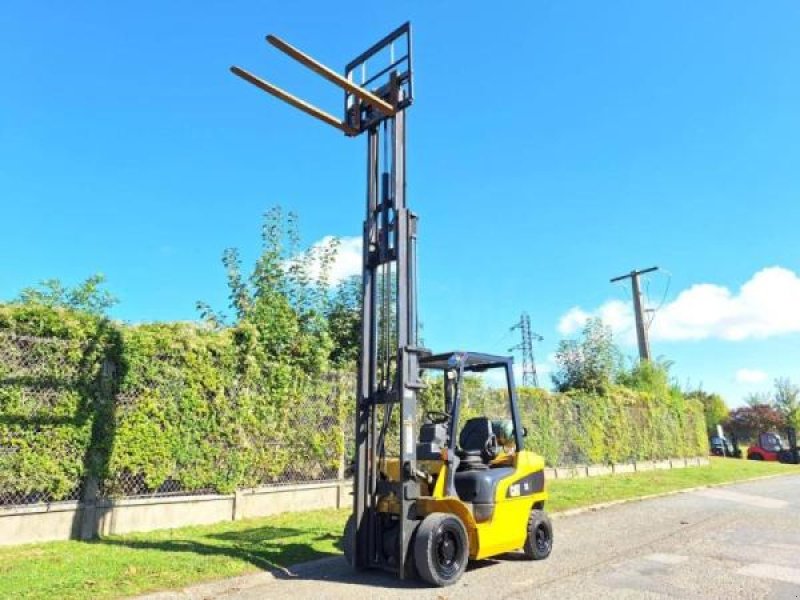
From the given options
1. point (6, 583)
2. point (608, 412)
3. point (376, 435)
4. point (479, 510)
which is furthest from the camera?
point (608, 412)

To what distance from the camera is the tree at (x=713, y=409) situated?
5419cm

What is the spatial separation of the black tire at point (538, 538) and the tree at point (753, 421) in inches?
2133

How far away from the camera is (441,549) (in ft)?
20.1

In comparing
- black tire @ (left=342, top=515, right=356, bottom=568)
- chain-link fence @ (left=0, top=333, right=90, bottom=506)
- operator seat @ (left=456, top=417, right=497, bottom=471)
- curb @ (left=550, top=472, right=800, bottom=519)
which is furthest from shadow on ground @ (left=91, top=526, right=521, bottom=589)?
curb @ (left=550, top=472, right=800, bottom=519)

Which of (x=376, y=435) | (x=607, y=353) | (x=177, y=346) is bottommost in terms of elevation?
(x=376, y=435)

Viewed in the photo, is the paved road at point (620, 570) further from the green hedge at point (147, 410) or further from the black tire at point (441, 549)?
the green hedge at point (147, 410)

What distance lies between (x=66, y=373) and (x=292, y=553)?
12.6 feet

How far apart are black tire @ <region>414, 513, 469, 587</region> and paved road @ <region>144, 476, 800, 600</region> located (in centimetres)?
14

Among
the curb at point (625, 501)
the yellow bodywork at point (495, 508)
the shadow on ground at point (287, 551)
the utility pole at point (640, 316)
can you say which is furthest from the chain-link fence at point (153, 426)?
the utility pole at point (640, 316)

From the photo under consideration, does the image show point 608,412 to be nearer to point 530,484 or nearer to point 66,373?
point 530,484

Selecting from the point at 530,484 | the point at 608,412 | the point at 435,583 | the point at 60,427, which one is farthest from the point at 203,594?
the point at 608,412

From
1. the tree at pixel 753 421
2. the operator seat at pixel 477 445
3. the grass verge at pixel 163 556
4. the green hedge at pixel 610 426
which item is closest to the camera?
the grass verge at pixel 163 556

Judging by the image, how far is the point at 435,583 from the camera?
5922 mm

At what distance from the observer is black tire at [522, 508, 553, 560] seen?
7.31 metres
